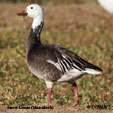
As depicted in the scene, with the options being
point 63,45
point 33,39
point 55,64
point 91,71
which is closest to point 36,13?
point 33,39

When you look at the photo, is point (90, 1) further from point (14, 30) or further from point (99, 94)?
point (99, 94)

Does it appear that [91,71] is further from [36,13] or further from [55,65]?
[36,13]

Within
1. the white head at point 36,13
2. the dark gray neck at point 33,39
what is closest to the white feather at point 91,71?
the dark gray neck at point 33,39

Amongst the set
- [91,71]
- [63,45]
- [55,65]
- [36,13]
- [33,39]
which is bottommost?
[91,71]

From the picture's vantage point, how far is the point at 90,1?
2134cm

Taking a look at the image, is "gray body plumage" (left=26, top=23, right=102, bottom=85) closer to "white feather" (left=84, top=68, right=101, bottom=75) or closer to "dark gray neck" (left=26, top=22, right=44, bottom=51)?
"white feather" (left=84, top=68, right=101, bottom=75)

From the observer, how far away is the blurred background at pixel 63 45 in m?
7.20

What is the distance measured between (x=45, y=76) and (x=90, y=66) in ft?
2.69

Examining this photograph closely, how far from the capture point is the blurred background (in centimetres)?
720

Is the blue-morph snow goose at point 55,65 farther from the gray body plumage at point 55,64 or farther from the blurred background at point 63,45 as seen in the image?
the blurred background at point 63,45

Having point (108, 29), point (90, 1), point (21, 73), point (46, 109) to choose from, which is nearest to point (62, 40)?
point (108, 29)

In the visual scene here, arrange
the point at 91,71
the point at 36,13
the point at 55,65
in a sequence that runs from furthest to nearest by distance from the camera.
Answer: the point at 36,13 < the point at 55,65 < the point at 91,71

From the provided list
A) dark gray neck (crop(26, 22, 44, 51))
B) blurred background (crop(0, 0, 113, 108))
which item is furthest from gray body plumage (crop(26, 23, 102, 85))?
blurred background (crop(0, 0, 113, 108))

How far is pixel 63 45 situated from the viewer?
12.1 m
